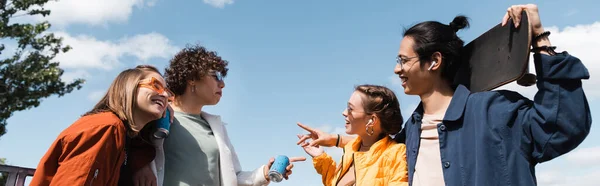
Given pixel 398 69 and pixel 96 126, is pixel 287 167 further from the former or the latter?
pixel 96 126

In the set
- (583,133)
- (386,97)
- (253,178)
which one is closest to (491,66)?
(583,133)

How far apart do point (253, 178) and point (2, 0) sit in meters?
11.0

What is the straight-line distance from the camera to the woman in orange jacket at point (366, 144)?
2859 mm

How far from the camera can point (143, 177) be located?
2.79 meters

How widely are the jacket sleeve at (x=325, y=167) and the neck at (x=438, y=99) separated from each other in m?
0.83

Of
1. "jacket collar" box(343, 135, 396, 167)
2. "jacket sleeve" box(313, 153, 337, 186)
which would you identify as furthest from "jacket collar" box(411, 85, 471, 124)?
"jacket sleeve" box(313, 153, 337, 186)

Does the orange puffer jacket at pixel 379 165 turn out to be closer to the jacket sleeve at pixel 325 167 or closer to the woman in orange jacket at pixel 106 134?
the jacket sleeve at pixel 325 167

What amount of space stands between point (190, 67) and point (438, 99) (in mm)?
1740

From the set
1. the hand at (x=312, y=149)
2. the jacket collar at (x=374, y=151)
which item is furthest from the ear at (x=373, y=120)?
the hand at (x=312, y=149)

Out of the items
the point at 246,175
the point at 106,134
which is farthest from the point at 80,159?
the point at 246,175

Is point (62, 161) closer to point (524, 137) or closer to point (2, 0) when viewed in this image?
point (524, 137)

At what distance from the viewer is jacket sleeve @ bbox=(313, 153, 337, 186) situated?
330 centimetres

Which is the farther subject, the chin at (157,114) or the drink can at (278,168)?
the drink can at (278,168)

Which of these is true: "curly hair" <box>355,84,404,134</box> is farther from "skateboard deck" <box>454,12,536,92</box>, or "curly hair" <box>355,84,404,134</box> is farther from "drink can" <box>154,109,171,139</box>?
"drink can" <box>154,109,171,139</box>
